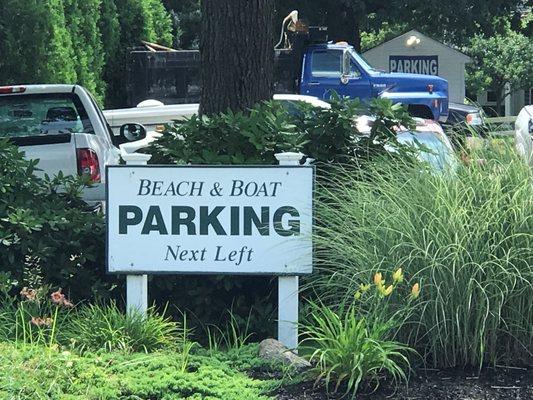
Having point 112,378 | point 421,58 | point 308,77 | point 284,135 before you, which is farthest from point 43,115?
point 421,58

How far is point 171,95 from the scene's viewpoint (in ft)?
60.2

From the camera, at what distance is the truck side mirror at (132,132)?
1050cm

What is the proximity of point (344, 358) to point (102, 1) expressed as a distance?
14.1m

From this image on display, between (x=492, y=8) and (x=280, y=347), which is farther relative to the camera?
(x=492, y=8)

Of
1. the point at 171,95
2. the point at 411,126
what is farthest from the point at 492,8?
the point at 411,126

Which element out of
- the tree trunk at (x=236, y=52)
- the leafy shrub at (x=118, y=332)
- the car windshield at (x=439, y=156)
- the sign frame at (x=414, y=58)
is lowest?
the leafy shrub at (x=118, y=332)

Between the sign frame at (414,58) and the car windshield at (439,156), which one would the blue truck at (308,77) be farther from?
the car windshield at (439,156)

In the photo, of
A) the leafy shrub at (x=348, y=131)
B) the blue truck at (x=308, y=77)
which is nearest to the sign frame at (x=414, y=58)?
the blue truck at (x=308, y=77)

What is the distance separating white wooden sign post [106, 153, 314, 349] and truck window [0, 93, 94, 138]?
13.8 feet

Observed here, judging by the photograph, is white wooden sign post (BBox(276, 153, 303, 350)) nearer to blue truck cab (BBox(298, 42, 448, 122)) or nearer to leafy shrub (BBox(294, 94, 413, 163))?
leafy shrub (BBox(294, 94, 413, 163))

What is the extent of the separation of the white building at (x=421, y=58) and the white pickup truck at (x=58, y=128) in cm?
1955

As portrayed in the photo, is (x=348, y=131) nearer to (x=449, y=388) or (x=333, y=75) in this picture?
(x=449, y=388)

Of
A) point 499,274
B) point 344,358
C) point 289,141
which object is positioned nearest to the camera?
point 344,358

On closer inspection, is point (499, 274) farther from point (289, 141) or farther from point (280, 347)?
point (289, 141)
